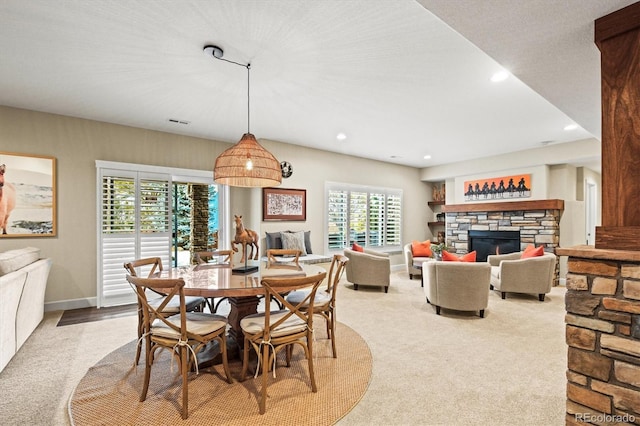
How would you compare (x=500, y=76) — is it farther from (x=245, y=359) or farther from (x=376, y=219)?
(x=376, y=219)

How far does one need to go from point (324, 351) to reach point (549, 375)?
1.81 meters

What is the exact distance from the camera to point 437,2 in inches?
Result: 55.9

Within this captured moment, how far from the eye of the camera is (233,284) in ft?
7.61

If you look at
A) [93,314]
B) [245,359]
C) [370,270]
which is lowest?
[93,314]

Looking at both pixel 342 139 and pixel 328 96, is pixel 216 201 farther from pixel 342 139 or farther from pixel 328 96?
pixel 328 96

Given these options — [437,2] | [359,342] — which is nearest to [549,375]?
[359,342]

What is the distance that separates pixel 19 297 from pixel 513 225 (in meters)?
7.61

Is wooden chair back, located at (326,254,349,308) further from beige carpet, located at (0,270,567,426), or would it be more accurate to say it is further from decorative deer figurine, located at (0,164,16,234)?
decorative deer figurine, located at (0,164,16,234)

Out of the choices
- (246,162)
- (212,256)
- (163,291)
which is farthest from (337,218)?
(163,291)

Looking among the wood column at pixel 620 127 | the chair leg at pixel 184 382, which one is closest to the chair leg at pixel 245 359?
the chair leg at pixel 184 382

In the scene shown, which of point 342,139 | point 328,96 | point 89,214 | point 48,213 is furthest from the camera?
point 342,139

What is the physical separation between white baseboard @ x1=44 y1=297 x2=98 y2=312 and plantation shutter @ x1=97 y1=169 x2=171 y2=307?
0.14 m

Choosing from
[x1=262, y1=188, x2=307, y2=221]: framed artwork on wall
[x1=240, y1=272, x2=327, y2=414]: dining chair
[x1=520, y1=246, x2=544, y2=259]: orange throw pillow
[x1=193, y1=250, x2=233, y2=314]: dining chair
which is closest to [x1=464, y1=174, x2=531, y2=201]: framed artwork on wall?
[x1=520, y1=246, x2=544, y2=259]: orange throw pillow

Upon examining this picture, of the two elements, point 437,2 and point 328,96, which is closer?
point 437,2
